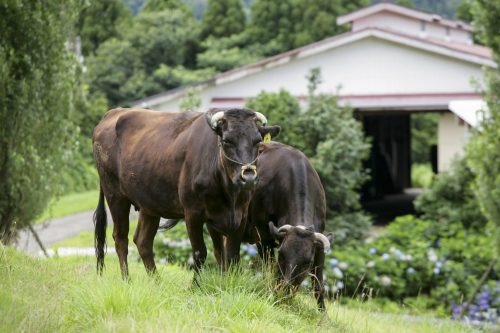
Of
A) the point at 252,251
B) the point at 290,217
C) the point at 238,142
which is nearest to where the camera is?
the point at 238,142

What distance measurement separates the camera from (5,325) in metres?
5.55

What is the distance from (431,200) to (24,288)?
41.5 feet

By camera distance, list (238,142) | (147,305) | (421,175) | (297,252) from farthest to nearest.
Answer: (421,175) < (297,252) < (238,142) < (147,305)

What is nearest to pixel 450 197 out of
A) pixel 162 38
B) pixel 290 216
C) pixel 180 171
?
pixel 290 216

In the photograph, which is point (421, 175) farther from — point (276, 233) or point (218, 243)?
point (218, 243)

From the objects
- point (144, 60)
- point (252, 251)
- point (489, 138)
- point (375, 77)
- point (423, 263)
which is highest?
point (144, 60)

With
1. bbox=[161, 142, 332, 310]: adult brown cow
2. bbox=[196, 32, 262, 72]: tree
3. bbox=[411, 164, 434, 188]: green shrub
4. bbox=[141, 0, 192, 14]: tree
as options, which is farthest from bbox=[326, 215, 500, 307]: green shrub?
bbox=[141, 0, 192, 14]: tree

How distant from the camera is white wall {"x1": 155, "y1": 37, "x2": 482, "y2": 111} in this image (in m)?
21.4

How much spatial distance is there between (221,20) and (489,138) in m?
36.3

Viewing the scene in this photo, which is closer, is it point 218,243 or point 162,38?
point 218,243

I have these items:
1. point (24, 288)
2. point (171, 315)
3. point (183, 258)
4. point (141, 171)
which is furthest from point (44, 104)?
point (171, 315)

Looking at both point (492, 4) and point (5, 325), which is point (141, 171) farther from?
point (492, 4)

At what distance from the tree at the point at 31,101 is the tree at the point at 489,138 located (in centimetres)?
671

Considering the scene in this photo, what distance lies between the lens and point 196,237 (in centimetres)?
763
